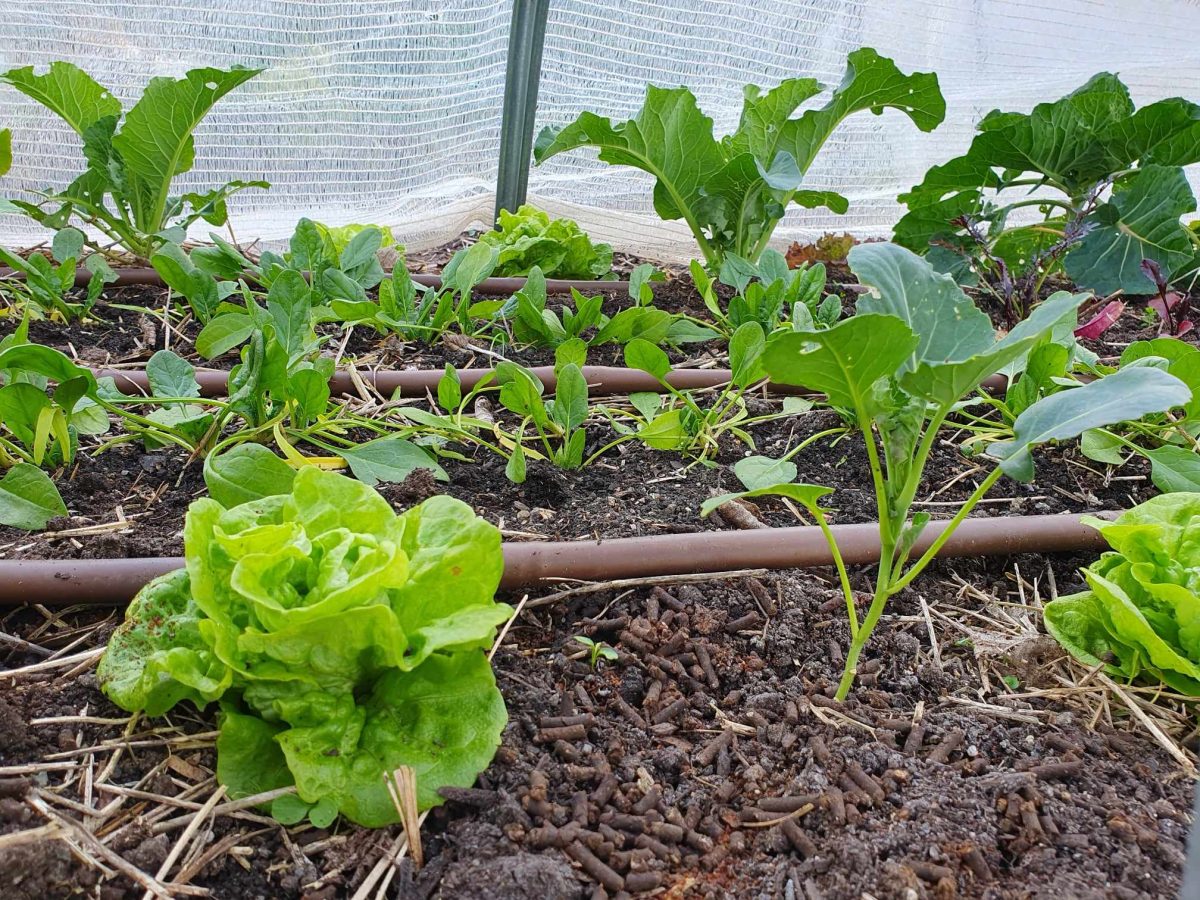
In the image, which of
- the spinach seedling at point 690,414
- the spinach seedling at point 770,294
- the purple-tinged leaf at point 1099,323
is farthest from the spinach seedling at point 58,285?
the purple-tinged leaf at point 1099,323

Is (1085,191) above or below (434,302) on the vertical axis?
above

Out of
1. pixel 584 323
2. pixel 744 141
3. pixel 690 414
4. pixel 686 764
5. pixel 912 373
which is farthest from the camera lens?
pixel 744 141

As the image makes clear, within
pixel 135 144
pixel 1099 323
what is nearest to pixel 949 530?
pixel 1099 323

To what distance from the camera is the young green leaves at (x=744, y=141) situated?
240 centimetres

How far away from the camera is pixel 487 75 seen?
10.4ft

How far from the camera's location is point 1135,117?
7.82 feet

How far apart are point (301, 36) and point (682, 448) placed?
204 cm

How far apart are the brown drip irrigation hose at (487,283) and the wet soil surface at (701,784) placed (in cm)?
158

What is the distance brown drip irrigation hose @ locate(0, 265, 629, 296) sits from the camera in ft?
8.07

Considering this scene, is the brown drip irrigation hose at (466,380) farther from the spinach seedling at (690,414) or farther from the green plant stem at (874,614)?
the green plant stem at (874,614)

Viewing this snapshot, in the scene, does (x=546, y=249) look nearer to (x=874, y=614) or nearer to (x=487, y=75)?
(x=487, y=75)

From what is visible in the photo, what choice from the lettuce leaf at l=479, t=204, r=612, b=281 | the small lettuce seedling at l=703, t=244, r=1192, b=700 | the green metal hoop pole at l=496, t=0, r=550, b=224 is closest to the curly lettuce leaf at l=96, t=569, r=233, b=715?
the small lettuce seedling at l=703, t=244, r=1192, b=700

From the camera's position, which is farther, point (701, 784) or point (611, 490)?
point (611, 490)

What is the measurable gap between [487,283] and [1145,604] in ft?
6.31
